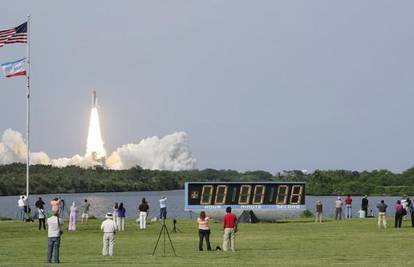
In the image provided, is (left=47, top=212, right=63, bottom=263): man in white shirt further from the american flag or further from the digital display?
the digital display

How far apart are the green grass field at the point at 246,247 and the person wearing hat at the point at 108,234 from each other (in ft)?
1.27

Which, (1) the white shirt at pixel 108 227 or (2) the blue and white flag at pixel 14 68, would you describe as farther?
(2) the blue and white flag at pixel 14 68

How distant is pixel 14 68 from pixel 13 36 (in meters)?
2.50

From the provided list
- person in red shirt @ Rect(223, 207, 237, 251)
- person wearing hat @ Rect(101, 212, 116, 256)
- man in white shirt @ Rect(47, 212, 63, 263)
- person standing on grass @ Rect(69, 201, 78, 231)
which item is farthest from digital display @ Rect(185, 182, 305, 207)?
man in white shirt @ Rect(47, 212, 63, 263)

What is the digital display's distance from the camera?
61219mm

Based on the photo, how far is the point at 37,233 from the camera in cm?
5006

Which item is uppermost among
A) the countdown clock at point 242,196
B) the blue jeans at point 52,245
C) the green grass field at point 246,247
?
the countdown clock at point 242,196

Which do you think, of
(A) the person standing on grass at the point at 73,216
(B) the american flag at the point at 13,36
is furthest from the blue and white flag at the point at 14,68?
(A) the person standing on grass at the point at 73,216

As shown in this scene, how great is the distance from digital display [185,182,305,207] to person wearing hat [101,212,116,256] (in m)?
26.1

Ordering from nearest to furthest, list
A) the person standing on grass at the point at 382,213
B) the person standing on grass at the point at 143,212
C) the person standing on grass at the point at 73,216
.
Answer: the person standing on grass at the point at 382,213, the person standing on grass at the point at 73,216, the person standing on grass at the point at 143,212

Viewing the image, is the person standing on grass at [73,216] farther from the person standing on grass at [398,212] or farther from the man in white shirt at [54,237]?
the man in white shirt at [54,237]

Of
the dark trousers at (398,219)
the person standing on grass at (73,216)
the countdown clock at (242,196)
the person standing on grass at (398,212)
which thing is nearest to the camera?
the person standing on grass at (398,212)

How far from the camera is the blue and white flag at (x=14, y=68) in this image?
5997cm

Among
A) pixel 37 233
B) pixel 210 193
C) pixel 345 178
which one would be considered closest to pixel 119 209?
pixel 37 233
